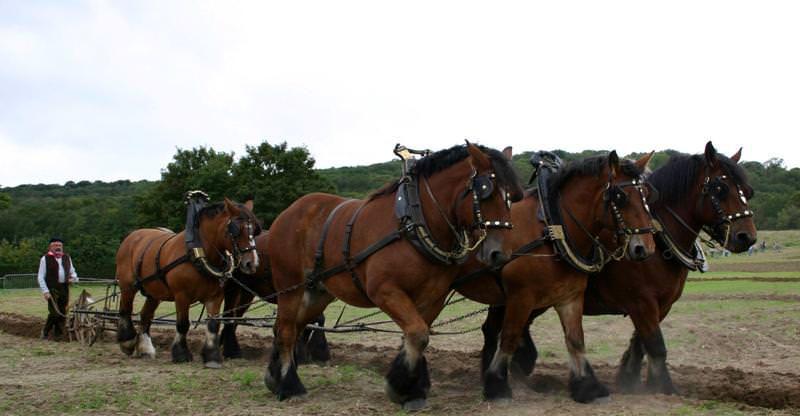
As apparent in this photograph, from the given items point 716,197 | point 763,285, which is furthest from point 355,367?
point 763,285

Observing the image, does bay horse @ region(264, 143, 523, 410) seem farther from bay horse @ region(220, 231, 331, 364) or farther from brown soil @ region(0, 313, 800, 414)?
bay horse @ region(220, 231, 331, 364)

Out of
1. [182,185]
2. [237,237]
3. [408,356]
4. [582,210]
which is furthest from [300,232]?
[182,185]

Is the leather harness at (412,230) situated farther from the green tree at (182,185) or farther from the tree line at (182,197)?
the green tree at (182,185)

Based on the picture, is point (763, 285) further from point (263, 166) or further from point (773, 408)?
point (263, 166)

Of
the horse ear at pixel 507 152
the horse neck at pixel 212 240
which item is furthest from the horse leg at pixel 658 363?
the horse neck at pixel 212 240

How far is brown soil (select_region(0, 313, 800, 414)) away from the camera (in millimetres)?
6367

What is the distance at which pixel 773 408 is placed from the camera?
6.31m

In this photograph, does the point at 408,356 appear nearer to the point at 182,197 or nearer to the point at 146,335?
the point at 146,335

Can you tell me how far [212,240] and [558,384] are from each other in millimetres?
5365

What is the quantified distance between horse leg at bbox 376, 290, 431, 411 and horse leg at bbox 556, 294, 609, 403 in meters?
1.43

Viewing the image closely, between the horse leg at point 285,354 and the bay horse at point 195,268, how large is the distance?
225 centimetres

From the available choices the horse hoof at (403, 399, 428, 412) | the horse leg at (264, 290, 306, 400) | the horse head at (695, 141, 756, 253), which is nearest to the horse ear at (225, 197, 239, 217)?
the horse leg at (264, 290, 306, 400)

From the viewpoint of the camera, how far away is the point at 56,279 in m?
13.6

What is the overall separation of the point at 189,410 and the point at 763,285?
21.3 m
